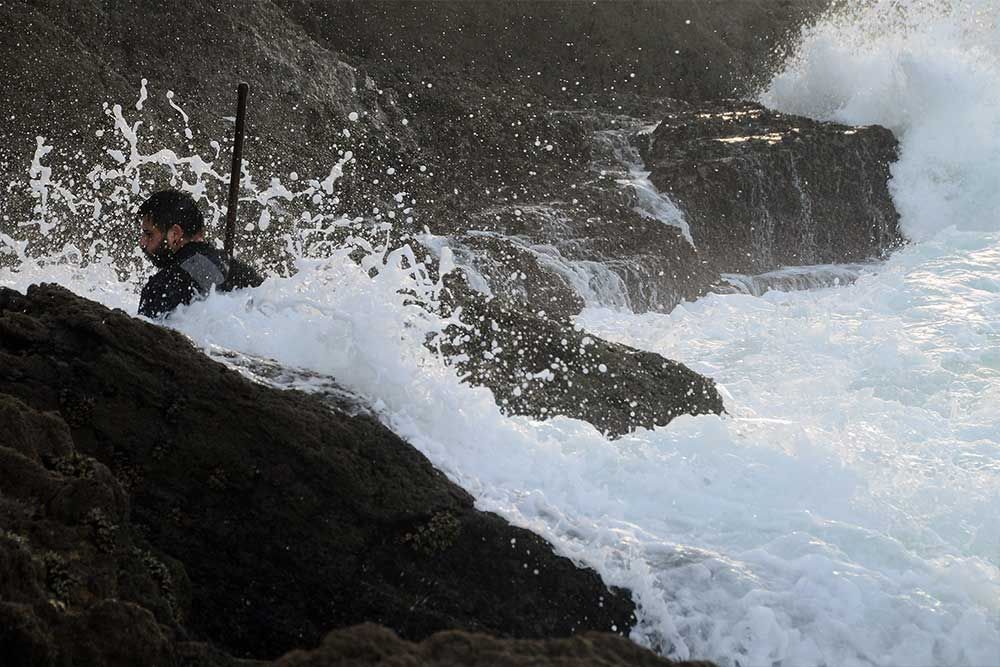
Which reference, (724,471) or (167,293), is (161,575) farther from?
(724,471)

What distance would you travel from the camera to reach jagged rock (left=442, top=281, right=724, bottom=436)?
5160 millimetres

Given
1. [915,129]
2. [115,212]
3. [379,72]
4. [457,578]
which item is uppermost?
[915,129]

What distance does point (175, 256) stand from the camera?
459 cm

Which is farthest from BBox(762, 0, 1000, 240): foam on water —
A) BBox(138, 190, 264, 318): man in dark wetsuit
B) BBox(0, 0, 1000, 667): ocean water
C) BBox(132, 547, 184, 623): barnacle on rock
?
BBox(132, 547, 184, 623): barnacle on rock

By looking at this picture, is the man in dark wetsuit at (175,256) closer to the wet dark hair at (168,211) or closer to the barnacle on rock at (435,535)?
the wet dark hair at (168,211)

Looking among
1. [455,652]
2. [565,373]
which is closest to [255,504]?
[455,652]

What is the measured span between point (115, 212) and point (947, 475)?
6244 mm

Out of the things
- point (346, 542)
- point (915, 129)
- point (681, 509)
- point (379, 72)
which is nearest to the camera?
point (346, 542)

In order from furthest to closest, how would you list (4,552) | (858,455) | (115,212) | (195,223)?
(115,212) → (858,455) → (195,223) → (4,552)

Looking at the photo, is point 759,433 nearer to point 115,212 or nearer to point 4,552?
point 4,552

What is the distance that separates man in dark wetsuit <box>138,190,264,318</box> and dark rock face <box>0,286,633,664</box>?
80 centimetres

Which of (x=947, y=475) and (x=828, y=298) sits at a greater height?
(x=828, y=298)

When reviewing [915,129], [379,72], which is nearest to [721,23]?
[915,129]

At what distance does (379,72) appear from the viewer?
13023 millimetres
